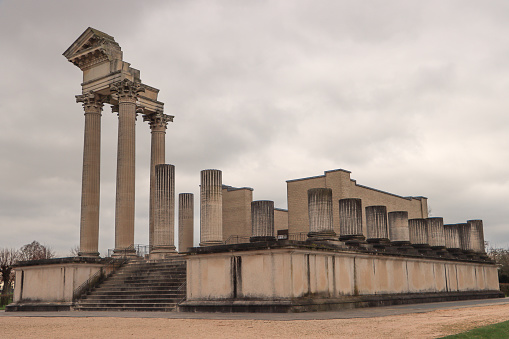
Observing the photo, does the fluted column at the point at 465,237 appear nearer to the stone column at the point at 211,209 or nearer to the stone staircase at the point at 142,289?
the stone column at the point at 211,209

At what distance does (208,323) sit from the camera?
1806 centimetres

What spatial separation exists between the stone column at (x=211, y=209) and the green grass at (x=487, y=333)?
19133mm

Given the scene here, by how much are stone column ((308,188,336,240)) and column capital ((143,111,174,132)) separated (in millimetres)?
15758

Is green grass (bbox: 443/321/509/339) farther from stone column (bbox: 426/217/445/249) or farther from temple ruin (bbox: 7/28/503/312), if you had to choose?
stone column (bbox: 426/217/445/249)

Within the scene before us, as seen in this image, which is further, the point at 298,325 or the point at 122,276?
the point at 122,276

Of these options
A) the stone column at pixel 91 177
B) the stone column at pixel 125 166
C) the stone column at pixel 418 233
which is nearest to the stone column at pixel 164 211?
the stone column at pixel 125 166

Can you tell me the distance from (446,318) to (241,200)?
44.3 meters

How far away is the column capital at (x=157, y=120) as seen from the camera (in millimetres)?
41000

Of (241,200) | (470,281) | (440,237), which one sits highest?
(241,200)

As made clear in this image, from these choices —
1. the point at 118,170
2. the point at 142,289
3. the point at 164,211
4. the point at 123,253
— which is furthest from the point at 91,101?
the point at 142,289

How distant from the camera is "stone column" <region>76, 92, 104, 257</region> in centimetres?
3619

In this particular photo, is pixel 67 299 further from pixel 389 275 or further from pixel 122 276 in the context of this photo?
pixel 389 275

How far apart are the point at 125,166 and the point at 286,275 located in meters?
16.7

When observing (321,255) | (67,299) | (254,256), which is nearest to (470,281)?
(321,255)
